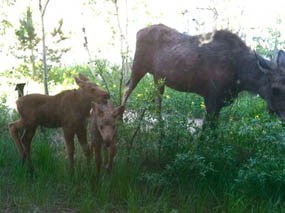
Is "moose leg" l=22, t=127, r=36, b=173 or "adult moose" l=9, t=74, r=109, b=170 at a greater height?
"adult moose" l=9, t=74, r=109, b=170

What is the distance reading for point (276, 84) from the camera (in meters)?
6.39

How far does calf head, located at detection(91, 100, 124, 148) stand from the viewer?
4.80m

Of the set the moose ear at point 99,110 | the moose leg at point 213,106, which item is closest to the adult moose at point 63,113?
the moose ear at point 99,110

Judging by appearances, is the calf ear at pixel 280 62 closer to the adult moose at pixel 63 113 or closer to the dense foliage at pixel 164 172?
the dense foliage at pixel 164 172

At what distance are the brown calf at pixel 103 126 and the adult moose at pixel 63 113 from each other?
0.17m

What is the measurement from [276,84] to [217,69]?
960 mm

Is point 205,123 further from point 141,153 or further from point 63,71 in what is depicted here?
point 63,71

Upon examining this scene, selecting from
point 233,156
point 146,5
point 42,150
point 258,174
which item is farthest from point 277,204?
point 146,5

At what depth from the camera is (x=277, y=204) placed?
5027 mm

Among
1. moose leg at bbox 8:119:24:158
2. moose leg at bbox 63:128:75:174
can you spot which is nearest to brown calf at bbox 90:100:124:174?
moose leg at bbox 63:128:75:174

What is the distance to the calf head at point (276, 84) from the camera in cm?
634

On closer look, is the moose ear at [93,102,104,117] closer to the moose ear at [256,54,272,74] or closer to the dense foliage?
the dense foliage

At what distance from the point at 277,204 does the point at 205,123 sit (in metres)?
1.65

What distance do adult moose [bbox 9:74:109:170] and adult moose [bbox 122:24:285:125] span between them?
1.72 metres
